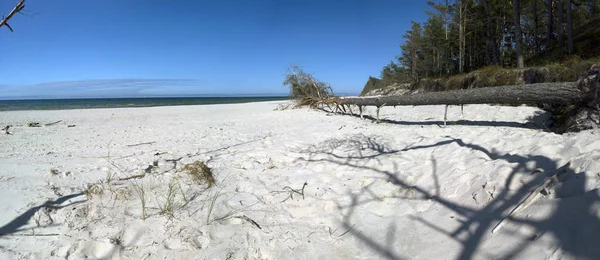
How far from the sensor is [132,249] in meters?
1.99

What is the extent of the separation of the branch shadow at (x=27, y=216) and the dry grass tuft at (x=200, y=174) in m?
1.11

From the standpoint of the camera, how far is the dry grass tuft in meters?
3.34

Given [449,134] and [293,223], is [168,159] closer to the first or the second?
[293,223]

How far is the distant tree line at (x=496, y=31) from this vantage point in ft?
43.2

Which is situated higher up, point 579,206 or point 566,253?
point 579,206

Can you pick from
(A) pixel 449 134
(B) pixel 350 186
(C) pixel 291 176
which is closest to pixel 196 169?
(C) pixel 291 176

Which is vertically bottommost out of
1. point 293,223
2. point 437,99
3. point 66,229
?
point 293,223

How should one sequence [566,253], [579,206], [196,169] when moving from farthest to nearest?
[196,169] → [579,206] → [566,253]

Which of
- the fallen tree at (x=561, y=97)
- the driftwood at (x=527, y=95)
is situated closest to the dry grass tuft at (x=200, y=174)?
the fallen tree at (x=561, y=97)

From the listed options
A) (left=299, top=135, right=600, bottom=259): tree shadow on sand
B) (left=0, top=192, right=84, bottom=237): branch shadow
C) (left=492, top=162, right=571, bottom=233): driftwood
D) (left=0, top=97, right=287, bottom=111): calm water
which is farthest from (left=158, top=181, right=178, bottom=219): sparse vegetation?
(left=0, top=97, right=287, bottom=111): calm water

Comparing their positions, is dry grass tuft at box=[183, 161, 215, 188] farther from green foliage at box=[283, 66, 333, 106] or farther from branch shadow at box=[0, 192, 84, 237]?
green foliage at box=[283, 66, 333, 106]

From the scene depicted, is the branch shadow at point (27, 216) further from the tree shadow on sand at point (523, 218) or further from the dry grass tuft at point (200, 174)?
the tree shadow on sand at point (523, 218)

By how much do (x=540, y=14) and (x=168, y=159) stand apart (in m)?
28.4

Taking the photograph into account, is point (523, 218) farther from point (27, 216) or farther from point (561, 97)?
point (561, 97)
